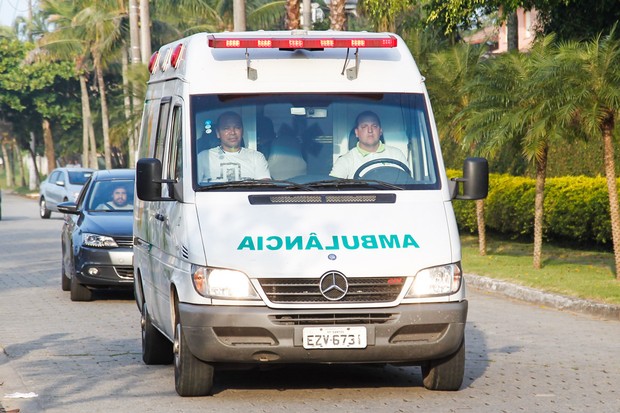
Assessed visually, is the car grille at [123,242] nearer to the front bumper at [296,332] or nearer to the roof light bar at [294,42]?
the roof light bar at [294,42]

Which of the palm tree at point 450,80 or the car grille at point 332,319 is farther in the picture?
the palm tree at point 450,80

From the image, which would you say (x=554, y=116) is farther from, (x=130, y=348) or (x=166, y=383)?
(x=166, y=383)

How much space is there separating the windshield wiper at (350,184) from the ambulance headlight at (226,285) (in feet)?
3.23

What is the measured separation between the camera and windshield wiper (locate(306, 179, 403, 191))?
8.80 metres

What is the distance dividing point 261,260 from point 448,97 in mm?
15770

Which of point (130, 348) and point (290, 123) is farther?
point (130, 348)

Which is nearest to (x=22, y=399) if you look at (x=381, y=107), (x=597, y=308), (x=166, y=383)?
(x=166, y=383)

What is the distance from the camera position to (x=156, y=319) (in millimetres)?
9844

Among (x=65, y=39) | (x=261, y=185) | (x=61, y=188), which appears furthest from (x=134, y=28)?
(x=261, y=185)

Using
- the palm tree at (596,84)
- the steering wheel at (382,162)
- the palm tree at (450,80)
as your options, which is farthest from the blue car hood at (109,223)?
the palm tree at (450,80)

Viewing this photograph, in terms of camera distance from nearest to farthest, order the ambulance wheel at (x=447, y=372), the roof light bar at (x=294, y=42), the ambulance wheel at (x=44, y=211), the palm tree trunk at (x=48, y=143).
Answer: the ambulance wheel at (x=447, y=372) → the roof light bar at (x=294, y=42) → the ambulance wheel at (x=44, y=211) → the palm tree trunk at (x=48, y=143)

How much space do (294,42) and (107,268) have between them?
6.51 metres

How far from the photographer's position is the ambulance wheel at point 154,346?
33.7 feet

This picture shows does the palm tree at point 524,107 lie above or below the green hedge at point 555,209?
above
